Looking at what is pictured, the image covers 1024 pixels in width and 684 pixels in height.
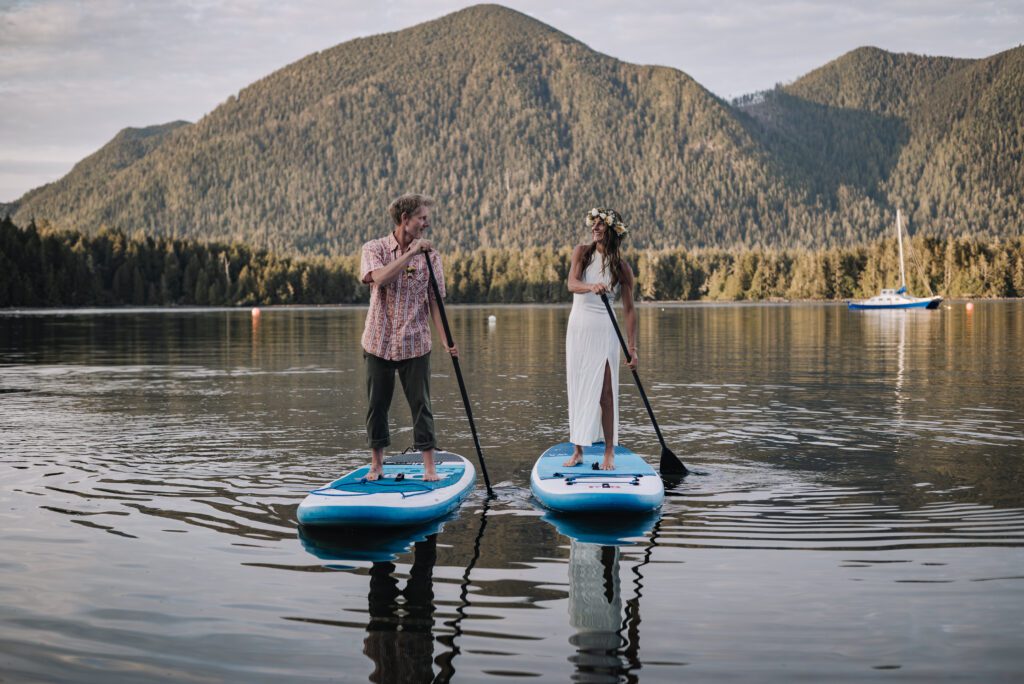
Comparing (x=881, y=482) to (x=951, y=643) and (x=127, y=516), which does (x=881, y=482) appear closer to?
(x=951, y=643)

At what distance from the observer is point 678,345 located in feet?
186

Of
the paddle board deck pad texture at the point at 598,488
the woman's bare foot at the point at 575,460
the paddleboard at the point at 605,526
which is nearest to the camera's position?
the paddleboard at the point at 605,526

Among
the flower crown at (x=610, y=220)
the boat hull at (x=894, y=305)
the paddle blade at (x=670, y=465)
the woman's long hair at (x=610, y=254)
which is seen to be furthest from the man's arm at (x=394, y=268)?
the boat hull at (x=894, y=305)

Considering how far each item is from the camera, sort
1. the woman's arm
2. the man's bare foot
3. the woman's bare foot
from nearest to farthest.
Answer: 1. the man's bare foot
2. the woman's arm
3. the woman's bare foot

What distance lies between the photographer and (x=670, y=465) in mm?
16688

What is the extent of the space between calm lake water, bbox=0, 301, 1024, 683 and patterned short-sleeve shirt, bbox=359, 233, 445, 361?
238 centimetres

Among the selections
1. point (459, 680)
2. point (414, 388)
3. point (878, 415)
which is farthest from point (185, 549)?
point (878, 415)

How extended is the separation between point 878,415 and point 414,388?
1483cm

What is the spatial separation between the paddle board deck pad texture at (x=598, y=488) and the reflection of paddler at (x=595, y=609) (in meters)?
1.15

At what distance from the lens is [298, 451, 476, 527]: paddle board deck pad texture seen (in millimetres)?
12492

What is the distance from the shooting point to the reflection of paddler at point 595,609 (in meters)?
8.31

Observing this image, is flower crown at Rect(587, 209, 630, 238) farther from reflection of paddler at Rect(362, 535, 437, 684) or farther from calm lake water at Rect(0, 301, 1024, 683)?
reflection of paddler at Rect(362, 535, 437, 684)

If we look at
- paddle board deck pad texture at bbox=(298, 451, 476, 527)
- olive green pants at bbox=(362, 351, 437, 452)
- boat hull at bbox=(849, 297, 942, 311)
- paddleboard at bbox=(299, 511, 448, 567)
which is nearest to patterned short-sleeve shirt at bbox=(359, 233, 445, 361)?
olive green pants at bbox=(362, 351, 437, 452)

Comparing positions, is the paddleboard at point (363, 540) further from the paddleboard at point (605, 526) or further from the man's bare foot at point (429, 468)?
the paddleboard at point (605, 526)
